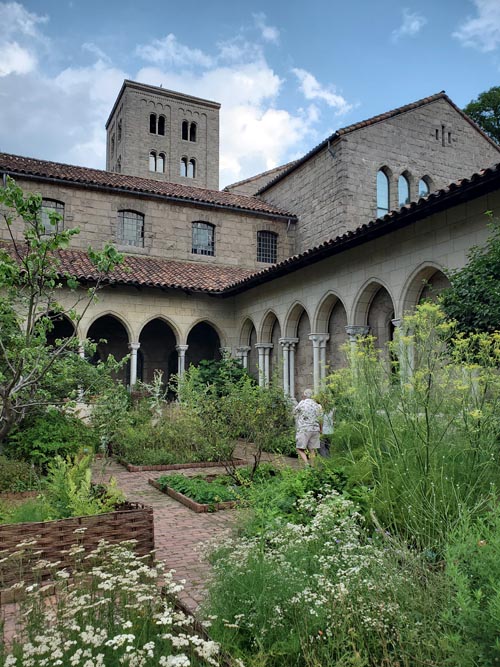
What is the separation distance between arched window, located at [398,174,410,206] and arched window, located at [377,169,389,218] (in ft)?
1.61

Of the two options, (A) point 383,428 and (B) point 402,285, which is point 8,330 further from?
(B) point 402,285

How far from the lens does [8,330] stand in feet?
27.5

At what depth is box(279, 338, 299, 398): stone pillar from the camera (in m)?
15.8

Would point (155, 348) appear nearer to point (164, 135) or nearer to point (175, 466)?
point (175, 466)

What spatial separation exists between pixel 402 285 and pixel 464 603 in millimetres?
9811

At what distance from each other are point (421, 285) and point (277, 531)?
8.33m

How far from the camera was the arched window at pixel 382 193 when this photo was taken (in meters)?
18.2

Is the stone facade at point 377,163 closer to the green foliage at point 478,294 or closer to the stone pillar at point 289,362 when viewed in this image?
the stone pillar at point 289,362

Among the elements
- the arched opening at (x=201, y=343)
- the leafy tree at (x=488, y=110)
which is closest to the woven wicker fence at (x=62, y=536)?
the arched opening at (x=201, y=343)

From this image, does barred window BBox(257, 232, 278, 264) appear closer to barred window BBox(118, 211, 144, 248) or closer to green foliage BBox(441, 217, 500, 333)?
barred window BBox(118, 211, 144, 248)

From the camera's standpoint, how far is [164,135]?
41.6m

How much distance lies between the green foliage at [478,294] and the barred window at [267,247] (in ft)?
42.6

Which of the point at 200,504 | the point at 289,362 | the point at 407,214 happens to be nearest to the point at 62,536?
the point at 200,504

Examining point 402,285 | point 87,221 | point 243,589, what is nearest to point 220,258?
point 87,221
